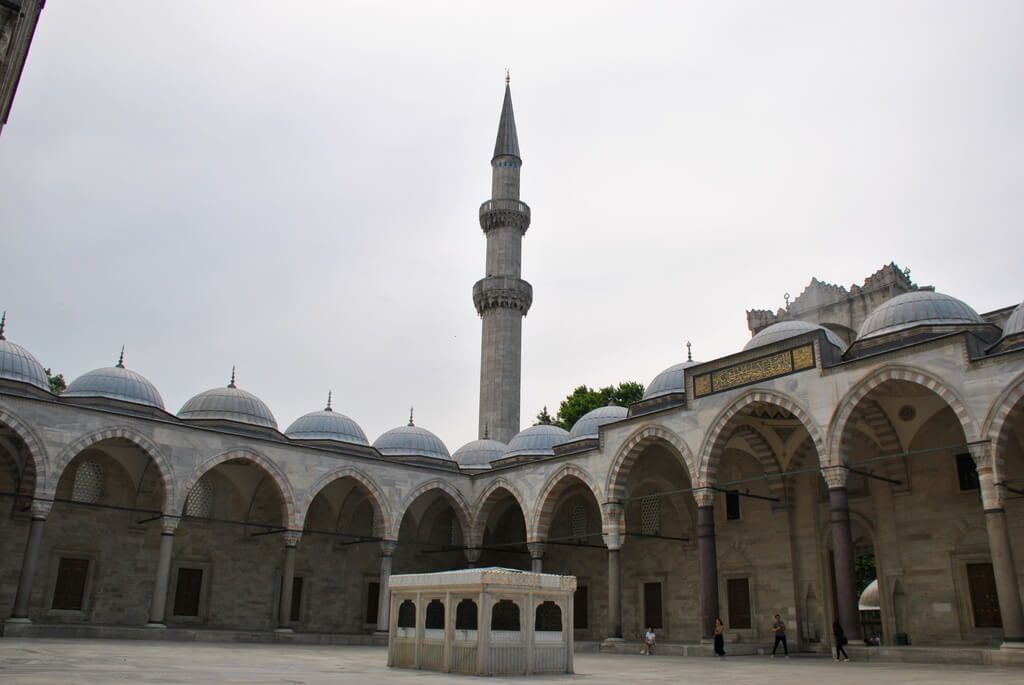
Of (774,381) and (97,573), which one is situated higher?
(774,381)

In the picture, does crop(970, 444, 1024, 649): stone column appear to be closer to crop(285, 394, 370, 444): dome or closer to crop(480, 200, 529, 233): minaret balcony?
crop(285, 394, 370, 444): dome

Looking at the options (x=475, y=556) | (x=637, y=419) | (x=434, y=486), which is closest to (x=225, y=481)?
(x=434, y=486)

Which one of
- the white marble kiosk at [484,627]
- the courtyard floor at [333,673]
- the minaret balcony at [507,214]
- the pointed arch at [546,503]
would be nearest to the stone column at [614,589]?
the pointed arch at [546,503]

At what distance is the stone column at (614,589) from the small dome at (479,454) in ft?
23.8

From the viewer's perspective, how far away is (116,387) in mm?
20031

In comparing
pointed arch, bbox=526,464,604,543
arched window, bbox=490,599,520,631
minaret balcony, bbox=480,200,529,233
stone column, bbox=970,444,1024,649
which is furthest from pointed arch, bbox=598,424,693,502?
minaret balcony, bbox=480,200,529,233

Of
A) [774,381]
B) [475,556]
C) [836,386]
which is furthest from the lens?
[475,556]

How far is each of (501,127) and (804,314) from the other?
49.8ft

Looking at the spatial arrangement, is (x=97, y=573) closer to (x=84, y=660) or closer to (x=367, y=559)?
(x=367, y=559)

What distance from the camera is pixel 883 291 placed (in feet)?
73.2

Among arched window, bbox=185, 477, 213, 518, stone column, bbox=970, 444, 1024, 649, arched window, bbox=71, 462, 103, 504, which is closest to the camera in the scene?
stone column, bbox=970, 444, 1024, 649

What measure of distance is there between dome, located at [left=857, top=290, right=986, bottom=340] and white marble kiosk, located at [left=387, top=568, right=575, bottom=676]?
9.20 metres

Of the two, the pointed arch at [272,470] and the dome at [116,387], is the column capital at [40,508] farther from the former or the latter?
the dome at [116,387]

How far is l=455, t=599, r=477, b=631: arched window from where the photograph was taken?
881 cm
